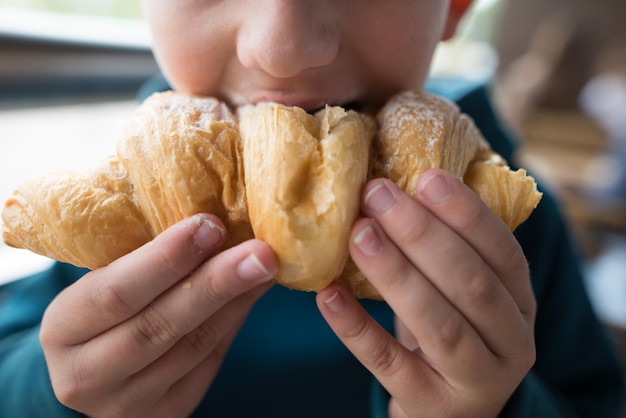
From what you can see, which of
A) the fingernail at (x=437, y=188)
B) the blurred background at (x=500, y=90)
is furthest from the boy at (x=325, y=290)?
the blurred background at (x=500, y=90)

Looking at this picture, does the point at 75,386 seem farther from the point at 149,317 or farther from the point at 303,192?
the point at 303,192

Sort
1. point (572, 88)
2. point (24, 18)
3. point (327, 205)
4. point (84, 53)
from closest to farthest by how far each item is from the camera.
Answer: point (327, 205), point (24, 18), point (84, 53), point (572, 88)

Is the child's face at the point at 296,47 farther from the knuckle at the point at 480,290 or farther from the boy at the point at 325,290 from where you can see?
the knuckle at the point at 480,290

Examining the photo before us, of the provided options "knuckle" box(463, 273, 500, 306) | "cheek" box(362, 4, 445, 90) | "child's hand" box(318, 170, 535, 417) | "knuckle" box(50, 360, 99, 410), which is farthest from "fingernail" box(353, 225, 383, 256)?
"knuckle" box(50, 360, 99, 410)

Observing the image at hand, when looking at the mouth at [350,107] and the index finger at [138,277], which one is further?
the mouth at [350,107]

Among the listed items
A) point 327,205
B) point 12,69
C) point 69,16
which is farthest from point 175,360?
point 69,16

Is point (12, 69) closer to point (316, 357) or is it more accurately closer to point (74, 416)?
point (74, 416)

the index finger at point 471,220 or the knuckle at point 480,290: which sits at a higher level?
the index finger at point 471,220
